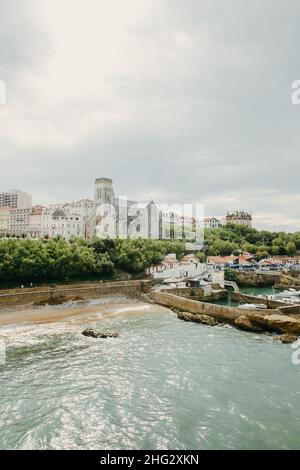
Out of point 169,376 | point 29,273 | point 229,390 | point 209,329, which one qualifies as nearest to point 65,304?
point 29,273

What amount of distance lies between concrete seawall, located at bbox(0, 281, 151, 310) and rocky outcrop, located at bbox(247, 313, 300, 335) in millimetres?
19440

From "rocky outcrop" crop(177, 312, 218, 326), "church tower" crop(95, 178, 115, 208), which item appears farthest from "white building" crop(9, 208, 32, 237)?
"rocky outcrop" crop(177, 312, 218, 326)

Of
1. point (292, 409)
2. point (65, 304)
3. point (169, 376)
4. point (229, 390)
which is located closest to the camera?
point (292, 409)

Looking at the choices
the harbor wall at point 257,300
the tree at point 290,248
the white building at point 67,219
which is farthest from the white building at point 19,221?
the tree at point 290,248

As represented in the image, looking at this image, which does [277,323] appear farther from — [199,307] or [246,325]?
[199,307]

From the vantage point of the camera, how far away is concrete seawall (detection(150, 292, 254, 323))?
103 feet

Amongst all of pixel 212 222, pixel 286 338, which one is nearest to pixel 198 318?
pixel 286 338

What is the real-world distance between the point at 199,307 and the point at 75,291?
1598 cm

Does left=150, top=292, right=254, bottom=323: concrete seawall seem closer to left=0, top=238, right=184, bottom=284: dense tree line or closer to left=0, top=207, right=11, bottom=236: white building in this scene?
left=0, top=238, right=184, bottom=284: dense tree line
